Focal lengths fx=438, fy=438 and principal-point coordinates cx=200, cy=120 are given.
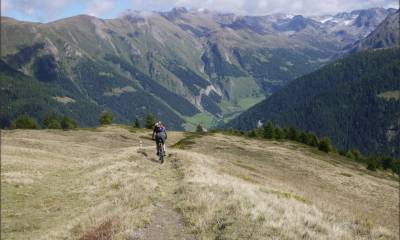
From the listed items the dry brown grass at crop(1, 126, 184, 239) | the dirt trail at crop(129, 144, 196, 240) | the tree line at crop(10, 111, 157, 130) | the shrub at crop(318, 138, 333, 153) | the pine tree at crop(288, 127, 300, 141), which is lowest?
the shrub at crop(318, 138, 333, 153)

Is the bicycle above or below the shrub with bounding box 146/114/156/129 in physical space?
above

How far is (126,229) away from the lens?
17828 mm

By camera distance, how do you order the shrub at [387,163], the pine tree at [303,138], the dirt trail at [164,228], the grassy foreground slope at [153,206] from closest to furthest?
the dirt trail at [164,228] → the grassy foreground slope at [153,206] → the pine tree at [303,138] → the shrub at [387,163]

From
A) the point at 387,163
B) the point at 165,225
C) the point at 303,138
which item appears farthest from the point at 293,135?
the point at 165,225

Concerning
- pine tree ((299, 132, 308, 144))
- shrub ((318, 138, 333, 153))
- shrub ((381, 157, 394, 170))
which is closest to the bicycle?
shrub ((318, 138, 333, 153))

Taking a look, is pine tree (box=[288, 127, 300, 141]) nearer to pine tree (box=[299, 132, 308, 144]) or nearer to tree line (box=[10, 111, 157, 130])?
pine tree (box=[299, 132, 308, 144])

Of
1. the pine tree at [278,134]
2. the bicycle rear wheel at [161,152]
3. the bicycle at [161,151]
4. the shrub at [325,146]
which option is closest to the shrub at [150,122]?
the pine tree at [278,134]

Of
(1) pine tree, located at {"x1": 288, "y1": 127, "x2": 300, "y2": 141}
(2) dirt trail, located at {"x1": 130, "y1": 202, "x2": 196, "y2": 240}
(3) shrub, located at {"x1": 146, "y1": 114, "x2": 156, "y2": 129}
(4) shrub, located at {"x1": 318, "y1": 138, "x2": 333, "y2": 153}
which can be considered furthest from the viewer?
(3) shrub, located at {"x1": 146, "y1": 114, "x2": 156, "y2": 129}

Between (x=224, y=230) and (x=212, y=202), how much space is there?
456 cm

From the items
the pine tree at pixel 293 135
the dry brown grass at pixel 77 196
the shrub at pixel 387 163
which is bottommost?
the shrub at pixel 387 163

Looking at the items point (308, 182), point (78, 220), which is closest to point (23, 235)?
point (78, 220)

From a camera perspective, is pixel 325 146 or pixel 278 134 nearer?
pixel 325 146

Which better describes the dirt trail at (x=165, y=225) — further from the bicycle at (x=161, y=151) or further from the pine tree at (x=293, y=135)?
the pine tree at (x=293, y=135)

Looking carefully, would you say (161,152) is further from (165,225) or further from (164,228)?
(164,228)
